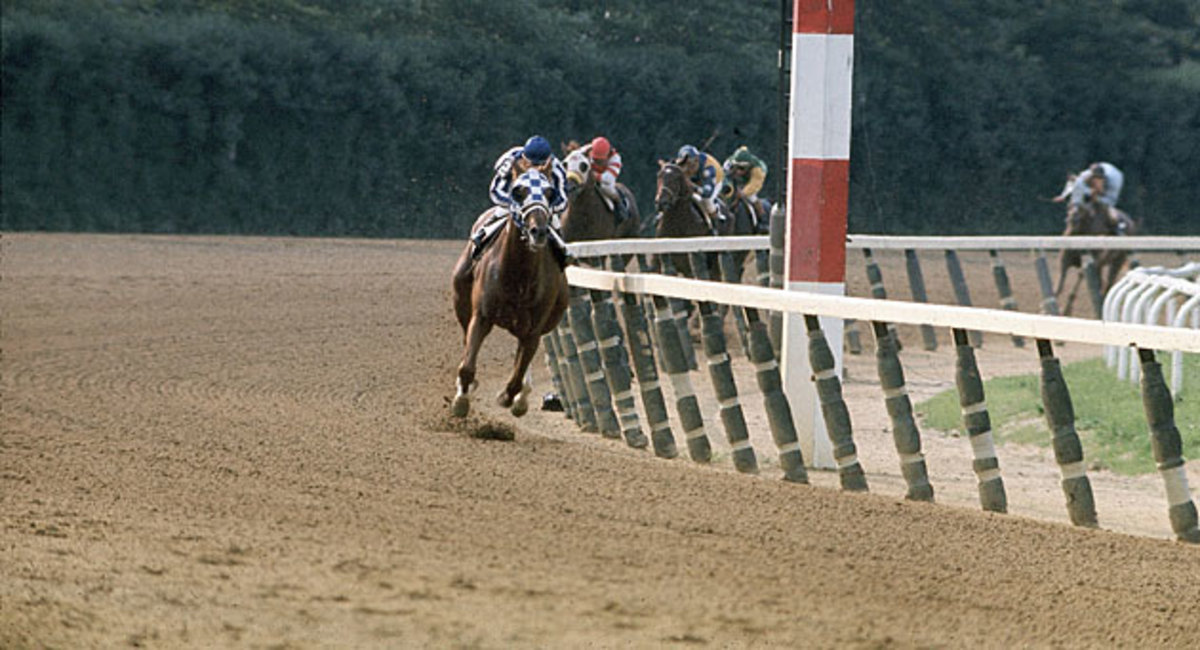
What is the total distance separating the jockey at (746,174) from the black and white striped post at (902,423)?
10496 mm

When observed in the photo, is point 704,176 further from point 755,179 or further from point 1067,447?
point 1067,447

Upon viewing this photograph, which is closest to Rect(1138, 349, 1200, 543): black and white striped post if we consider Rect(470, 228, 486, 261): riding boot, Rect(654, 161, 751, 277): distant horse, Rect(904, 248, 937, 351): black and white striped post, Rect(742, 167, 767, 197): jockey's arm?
Rect(470, 228, 486, 261): riding boot

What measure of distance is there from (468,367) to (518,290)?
19.0 inches

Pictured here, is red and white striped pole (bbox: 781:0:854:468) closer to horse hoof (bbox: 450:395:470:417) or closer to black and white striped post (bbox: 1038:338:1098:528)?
horse hoof (bbox: 450:395:470:417)

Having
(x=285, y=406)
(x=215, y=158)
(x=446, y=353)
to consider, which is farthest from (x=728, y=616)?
(x=215, y=158)

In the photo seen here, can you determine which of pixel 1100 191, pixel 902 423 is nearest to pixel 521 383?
pixel 902 423

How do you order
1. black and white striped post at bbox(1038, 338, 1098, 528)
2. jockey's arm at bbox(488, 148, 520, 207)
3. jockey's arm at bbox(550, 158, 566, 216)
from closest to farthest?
1. black and white striped post at bbox(1038, 338, 1098, 528)
2. jockey's arm at bbox(550, 158, 566, 216)
3. jockey's arm at bbox(488, 148, 520, 207)

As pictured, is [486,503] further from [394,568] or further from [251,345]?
[251,345]

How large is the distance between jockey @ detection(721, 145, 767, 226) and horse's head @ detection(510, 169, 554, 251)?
9.12m

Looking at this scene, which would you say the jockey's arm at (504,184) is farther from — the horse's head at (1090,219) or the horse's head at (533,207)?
the horse's head at (1090,219)

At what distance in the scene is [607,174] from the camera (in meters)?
16.0

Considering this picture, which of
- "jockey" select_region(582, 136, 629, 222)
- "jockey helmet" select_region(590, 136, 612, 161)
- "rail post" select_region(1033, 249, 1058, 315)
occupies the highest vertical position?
"jockey helmet" select_region(590, 136, 612, 161)

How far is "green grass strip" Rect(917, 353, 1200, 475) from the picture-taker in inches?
406

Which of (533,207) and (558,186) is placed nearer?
(533,207)
